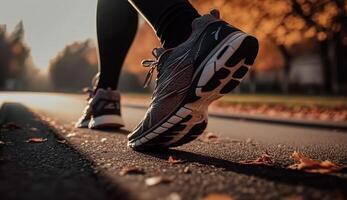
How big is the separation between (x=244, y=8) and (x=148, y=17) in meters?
7.35

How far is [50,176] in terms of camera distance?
150cm

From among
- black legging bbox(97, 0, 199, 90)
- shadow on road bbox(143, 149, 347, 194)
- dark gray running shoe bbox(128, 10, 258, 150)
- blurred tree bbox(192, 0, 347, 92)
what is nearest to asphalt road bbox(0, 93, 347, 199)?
shadow on road bbox(143, 149, 347, 194)

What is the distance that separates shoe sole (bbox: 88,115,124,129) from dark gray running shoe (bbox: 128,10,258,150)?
Result: 1.19m

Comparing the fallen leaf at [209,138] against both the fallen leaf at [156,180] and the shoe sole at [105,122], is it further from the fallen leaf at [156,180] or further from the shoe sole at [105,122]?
the fallen leaf at [156,180]

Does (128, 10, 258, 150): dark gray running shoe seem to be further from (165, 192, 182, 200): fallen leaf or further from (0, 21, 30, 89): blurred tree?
(0, 21, 30, 89): blurred tree

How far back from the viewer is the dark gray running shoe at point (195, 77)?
5.65ft

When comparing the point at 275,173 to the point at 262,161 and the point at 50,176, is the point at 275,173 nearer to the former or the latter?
the point at 262,161

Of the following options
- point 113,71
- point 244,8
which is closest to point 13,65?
point 244,8

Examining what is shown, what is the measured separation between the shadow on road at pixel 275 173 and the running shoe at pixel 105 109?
112 centimetres

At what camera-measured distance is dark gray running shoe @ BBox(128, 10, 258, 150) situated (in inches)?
67.8

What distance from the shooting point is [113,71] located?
313 centimetres

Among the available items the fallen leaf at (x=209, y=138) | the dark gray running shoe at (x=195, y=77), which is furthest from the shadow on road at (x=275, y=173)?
the fallen leaf at (x=209, y=138)

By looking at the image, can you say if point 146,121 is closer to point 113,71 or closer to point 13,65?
point 113,71

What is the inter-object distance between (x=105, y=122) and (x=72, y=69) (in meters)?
62.0
